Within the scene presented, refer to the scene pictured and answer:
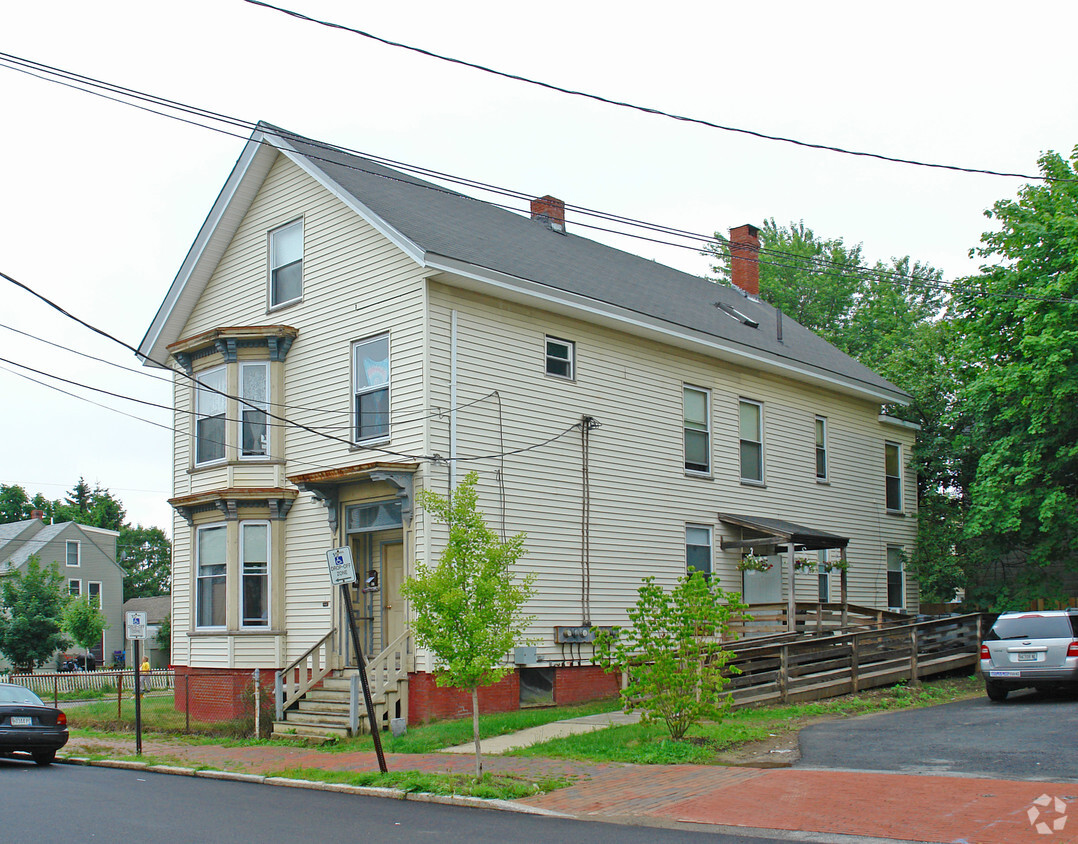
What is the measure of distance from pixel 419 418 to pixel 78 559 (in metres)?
51.6

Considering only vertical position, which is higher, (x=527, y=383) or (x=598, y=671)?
(x=527, y=383)

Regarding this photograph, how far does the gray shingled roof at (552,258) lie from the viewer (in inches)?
780

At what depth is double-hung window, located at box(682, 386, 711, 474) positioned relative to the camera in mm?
23312

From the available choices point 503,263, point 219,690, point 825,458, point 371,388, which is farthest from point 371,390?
point 825,458

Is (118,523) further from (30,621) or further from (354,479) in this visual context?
(354,479)

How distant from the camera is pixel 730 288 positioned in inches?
1262

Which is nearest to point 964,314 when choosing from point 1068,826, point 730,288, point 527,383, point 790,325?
point 790,325

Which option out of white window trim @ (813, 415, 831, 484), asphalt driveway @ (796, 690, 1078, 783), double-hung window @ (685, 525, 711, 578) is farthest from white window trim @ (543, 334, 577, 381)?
white window trim @ (813, 415, 831, 484)

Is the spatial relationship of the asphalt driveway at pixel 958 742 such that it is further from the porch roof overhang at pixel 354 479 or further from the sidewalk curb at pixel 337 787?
the porch roof overhang at pixel 354 479

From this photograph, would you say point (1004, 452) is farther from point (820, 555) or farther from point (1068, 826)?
point (1068, 826)

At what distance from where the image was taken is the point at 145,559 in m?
101

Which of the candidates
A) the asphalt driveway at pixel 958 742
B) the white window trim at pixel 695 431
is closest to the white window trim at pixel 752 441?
the white window trim at pixel 695 431

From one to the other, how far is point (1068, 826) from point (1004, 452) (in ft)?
56.6

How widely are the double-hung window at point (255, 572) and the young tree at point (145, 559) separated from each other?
259 feet
